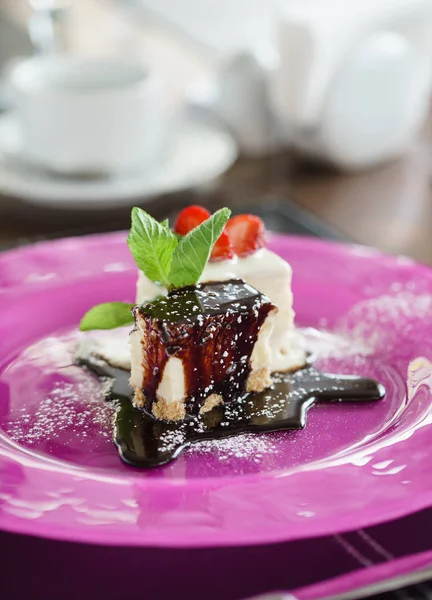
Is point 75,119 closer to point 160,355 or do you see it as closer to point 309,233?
point 309,233

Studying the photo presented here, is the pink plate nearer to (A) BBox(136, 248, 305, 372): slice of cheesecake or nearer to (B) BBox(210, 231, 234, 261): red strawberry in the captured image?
(A) BBox(136, 248, 305, 372): slice of cheesecake

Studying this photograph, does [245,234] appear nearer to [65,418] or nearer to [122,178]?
[65,418]

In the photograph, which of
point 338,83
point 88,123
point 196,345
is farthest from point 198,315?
point 338,83

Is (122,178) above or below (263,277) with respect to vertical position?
below

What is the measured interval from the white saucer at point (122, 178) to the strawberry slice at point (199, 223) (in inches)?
23.6

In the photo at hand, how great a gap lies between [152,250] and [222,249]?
0.11 m

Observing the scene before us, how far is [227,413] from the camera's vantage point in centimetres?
121

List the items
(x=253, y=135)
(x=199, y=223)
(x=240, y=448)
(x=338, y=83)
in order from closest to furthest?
(x=240, y=448) → (x=199, y=223) → (x=338, y=83) → (x=253, y=135)

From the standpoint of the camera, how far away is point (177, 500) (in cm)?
95

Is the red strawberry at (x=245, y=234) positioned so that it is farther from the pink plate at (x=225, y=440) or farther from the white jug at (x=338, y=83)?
the white jug at (x=338, y=83)

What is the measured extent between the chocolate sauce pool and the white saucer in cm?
68

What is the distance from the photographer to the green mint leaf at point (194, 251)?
1.21 m

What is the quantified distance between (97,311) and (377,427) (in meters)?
0.43

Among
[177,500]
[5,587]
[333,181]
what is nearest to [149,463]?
[177,500]
